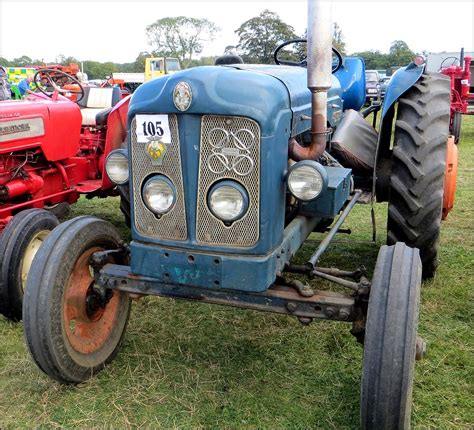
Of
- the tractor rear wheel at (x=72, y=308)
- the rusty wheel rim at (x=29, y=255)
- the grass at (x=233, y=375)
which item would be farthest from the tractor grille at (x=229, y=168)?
the rusty wheel rim at (x=29, y=255)

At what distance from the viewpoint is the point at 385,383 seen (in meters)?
1.87

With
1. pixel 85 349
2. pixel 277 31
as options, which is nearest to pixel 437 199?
pixel 85 349

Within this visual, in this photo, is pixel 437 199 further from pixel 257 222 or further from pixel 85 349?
pixel 85 349

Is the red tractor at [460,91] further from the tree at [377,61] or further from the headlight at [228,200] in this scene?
the tree at [377,61]

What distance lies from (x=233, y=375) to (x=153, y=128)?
1.32 meters

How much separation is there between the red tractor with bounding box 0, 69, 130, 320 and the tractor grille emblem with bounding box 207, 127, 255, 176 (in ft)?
5.54

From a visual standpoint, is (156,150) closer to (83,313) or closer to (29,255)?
(83,313)

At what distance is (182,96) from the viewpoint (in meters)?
2.07

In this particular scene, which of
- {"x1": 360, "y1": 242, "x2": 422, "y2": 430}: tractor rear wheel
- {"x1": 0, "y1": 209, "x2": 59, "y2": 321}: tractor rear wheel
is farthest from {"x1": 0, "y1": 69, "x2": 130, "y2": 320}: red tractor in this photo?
{"x1": 360, "y1": 242, "x2": 422, "y2": 430}: tractor rear wheel

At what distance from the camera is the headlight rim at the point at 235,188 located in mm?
2115

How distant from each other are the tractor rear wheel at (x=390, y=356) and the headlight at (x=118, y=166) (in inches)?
48.9

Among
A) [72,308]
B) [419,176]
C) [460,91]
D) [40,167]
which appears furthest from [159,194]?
[460,91]

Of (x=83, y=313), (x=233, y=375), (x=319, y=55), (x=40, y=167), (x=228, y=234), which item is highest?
(x=319, y=55)

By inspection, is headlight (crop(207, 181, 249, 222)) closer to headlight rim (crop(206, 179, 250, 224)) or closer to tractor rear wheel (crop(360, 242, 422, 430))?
headlight rim (crop(206, 179, 250, 224))
